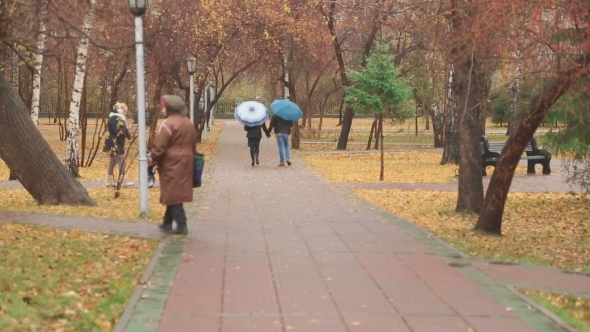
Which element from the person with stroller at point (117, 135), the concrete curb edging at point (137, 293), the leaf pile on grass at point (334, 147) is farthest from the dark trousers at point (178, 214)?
the leaf pile on grass at point (334, 147)

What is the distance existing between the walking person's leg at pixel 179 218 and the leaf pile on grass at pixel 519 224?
3182 mm

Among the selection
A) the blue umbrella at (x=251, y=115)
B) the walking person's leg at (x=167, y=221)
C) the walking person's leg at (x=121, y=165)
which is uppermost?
the blue umbrella at (x=251, y=115)

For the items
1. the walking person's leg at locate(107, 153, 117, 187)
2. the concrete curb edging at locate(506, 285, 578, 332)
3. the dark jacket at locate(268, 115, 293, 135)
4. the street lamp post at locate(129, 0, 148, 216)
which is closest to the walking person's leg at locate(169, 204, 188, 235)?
the street lamp post at locate(129, 0, 148, 216)

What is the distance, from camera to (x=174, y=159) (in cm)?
1041

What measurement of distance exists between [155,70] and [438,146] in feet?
42.8

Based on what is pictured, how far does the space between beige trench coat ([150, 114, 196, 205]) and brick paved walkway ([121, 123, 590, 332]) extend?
0.56 metres

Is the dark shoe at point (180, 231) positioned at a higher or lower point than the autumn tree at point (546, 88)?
lower

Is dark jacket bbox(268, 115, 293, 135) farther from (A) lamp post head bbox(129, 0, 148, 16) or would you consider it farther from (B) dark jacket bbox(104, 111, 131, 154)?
(A) lamp post head bbox(129, 0, 148, 16)

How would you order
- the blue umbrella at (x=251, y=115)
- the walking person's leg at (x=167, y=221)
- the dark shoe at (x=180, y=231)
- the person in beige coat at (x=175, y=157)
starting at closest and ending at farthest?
the person in beige coat at (x=175, y=157)
the dark shoe at (x=180, y=231)
the walking person's leg at (x=167, y=221)
the blue umbrella at (x=251, y=115)

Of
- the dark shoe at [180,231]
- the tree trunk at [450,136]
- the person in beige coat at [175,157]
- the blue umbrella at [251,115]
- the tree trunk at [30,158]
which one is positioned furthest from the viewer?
the tree trunk at [450,136]

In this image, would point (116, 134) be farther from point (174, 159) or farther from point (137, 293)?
point (137, 293)

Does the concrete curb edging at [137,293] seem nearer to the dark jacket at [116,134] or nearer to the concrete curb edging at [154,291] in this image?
the concrete curb edging at [154,291]

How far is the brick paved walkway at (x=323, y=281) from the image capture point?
6508 millimetres

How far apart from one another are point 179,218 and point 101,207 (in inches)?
160
